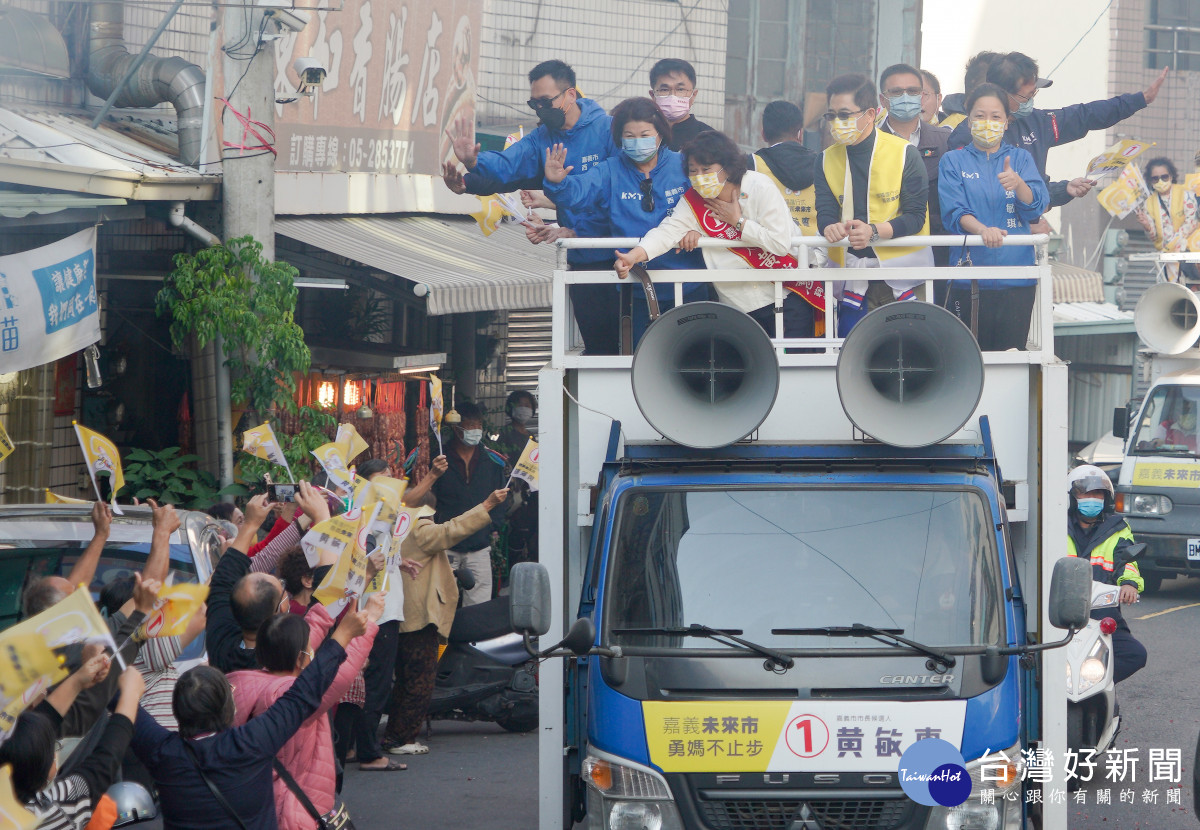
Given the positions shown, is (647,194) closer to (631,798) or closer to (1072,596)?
(1072,596)

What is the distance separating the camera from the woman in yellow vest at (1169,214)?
680 inches

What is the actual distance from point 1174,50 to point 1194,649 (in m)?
16.2

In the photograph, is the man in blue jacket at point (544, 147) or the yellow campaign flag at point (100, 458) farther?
the man in blue jacket at point (544, 147)

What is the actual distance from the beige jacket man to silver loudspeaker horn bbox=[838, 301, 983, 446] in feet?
11.1

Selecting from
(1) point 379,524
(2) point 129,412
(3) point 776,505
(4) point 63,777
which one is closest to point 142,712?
(4) point 63,777

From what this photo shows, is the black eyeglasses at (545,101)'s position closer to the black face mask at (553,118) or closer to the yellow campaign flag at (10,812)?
the black face mask at (553,118)

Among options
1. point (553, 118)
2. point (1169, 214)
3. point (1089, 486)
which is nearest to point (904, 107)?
point (553, 118)

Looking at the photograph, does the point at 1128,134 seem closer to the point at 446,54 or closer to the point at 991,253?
the point at 446,54

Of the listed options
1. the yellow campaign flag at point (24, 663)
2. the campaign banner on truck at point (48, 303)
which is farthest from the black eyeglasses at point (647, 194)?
the yellow campaign flag at point (24, 663)

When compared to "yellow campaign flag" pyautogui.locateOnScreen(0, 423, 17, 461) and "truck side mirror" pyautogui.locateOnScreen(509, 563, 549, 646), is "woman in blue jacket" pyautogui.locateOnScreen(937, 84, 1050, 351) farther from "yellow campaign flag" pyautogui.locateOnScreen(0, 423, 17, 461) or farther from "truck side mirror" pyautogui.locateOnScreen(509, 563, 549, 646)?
"yellow campaign flag" pyautogui.locateOnScreen(0, 423, 17, 461)

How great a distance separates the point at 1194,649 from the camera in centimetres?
1227

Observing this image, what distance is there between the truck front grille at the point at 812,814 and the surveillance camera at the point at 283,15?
24.4 feet

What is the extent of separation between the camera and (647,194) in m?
7.54

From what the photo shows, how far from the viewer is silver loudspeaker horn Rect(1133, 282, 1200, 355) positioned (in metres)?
14.8
